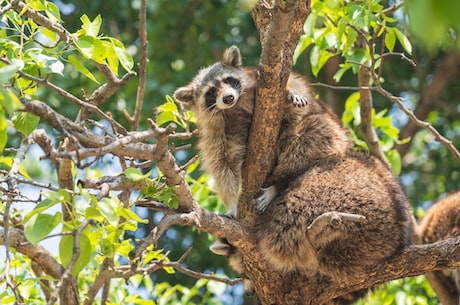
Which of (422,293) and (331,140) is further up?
(331,140)

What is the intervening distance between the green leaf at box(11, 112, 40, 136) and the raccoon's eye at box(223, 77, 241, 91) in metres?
2.78

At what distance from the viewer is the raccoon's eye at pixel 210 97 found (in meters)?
5.80

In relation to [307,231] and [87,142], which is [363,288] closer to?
[307,231]

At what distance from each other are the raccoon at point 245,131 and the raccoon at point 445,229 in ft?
7.17

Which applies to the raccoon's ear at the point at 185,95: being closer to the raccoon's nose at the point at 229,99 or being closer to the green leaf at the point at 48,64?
the raccoon's nose at the point at 229,99

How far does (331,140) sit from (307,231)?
46.8 inches

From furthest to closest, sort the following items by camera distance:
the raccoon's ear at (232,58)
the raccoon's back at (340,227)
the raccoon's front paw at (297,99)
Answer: the raccoon's ear at (232,58), the raccoon's front paw at (297,99), the raccoon's back at (340,227)

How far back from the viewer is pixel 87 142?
315 centimetres

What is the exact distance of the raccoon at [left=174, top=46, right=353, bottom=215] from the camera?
4988mm

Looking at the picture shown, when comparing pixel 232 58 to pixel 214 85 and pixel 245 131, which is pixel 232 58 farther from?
pixel 245 131

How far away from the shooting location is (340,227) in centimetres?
423

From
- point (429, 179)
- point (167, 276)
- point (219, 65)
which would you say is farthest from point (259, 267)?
point (429, 179)

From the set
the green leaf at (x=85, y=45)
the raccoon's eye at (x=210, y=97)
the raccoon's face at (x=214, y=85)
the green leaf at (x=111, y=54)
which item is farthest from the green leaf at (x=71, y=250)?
the raccoon's eye at (x=210, y=97)

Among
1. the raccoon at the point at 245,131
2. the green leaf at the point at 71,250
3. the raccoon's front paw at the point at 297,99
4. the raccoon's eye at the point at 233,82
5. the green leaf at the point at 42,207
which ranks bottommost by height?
the raccoon at the point at 245,131
